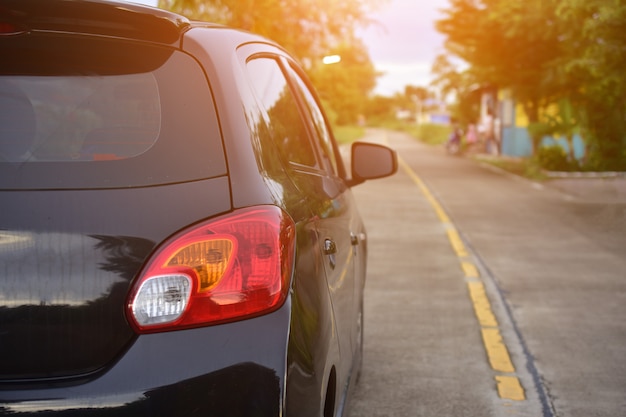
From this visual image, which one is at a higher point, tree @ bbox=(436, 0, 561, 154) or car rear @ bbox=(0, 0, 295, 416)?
tree @ bbox=(436, 0, 561, 154)

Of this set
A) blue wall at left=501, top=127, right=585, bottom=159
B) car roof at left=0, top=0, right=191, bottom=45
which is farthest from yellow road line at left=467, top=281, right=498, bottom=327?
blue wall at left=501, top=127, right=585, bottom=159

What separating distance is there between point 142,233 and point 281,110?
4.16 ft

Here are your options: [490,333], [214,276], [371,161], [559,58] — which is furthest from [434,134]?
[214,276]

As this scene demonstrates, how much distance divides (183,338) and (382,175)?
8.05 ft

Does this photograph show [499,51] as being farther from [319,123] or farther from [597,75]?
[319,123]

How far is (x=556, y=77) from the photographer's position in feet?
85.8

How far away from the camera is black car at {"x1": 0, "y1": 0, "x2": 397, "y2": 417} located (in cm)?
210

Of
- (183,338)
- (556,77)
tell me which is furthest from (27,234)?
(556,77)

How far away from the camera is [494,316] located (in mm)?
6785

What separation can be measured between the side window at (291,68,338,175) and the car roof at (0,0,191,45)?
1.58m

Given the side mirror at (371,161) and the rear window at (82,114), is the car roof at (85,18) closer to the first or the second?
the rear window at (82,114)

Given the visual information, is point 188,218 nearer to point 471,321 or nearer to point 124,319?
point 124,319

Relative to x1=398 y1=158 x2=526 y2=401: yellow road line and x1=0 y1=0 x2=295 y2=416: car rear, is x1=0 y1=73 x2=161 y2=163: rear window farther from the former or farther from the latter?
x1=398 y1=158 x2=526 y2=401: yellow road line

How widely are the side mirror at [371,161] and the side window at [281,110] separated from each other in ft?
2.35
